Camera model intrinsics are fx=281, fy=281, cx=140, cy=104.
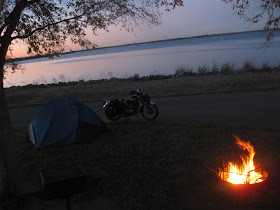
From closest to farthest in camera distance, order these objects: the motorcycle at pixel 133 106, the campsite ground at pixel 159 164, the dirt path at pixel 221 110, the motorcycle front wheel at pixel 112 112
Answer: the campsite ground at pixel 159 164
the dirt path at pixel 221 110
the motorcycle at pixel 133 106
the motorcycle front wheel at pixel 112 112

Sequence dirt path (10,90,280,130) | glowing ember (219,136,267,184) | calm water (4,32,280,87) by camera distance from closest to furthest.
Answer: glowing ember (219,136,267,184)
dirt path (10,90,280,130)
calm water (4,32,280,87)

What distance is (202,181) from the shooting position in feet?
16.0

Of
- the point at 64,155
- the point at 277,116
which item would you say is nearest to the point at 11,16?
the point at 64,155

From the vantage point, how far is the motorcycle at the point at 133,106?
30.4ft

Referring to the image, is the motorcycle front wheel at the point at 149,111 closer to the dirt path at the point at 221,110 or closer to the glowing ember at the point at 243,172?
the dirt path at the point at 221,110

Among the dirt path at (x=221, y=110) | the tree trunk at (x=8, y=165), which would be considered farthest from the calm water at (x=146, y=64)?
the tree trunk at (x=8, y=165)

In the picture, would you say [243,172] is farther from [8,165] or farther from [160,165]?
[8,165]

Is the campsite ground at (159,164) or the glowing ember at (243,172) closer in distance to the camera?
the campsite ground at (159,164)

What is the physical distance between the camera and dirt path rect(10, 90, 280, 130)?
8445mm

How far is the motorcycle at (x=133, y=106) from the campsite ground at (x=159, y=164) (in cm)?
39

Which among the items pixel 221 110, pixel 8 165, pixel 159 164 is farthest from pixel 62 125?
pixel 221 110

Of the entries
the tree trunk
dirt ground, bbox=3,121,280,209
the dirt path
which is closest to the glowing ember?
dirt ground, bbox=3,121,280,209

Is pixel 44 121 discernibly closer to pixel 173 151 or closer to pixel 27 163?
pixel 27 163

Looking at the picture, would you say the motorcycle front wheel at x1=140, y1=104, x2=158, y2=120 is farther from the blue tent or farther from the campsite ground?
the blue tent
